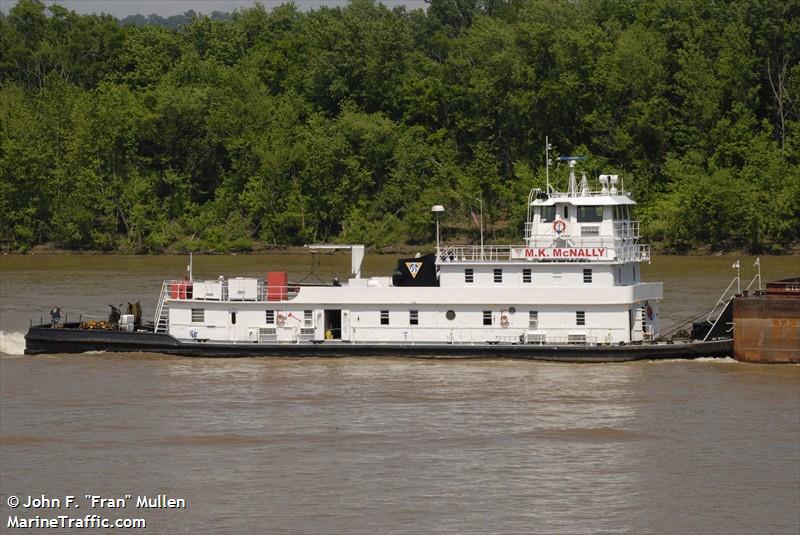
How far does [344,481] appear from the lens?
99.6 ft

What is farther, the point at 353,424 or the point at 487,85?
the point at 487,85

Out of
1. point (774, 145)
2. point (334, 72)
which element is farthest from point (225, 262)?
point (774, 145)

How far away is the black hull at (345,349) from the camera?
4334cm

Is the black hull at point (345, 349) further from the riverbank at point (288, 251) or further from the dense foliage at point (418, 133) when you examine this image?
the dense foliage at point (418, 133)

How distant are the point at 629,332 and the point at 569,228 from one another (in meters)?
3.97

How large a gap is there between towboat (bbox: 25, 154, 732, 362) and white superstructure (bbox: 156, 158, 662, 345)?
0.03 meters

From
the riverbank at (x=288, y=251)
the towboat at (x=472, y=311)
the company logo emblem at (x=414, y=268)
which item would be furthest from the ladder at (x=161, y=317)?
the riverbank at (x=288, y=251)

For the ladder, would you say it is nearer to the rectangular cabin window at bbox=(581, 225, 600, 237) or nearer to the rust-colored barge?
the rectangular cabin window at bbox=(581, 225, 600, 237)

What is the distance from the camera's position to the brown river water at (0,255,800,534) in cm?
2836

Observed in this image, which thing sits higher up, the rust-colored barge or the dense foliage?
the dense foliage

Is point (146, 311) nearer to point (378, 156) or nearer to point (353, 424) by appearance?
point (353, 424)

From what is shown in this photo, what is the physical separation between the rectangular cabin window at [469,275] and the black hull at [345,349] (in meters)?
2.34

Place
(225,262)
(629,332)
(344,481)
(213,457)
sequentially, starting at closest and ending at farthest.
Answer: (344,481) < (213,457) < (629,332) < (225,262)

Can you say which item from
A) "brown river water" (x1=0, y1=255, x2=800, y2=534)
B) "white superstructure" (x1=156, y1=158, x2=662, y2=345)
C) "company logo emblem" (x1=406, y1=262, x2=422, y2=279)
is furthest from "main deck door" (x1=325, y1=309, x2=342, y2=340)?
"company logo emblem" (x1=406, y1=262, x2=422, y2=279)
